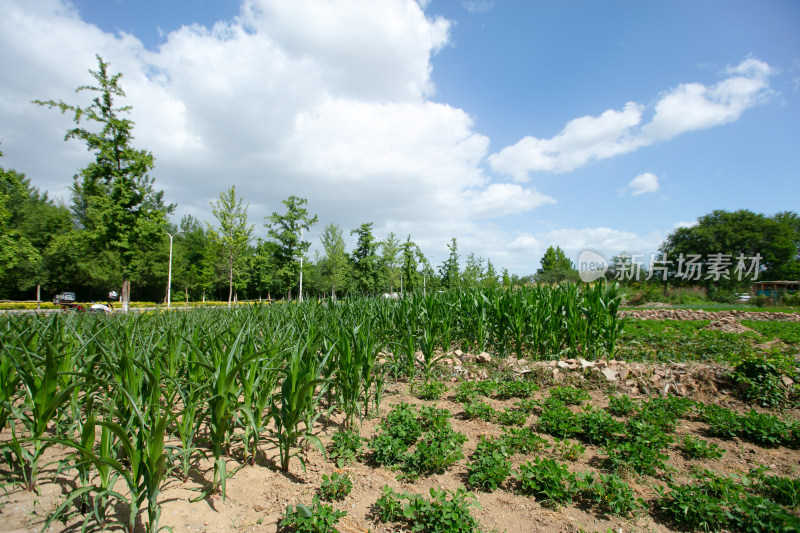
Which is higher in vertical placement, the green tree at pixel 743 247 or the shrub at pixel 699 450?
the green tree at pixel 743 247

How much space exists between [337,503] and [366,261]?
22.4 m

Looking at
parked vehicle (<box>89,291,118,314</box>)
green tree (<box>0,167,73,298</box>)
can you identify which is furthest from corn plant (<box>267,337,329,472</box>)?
green tree (<box>0,167,73,298</box>)

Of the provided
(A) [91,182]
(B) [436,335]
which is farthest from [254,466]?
(A) [91,182]

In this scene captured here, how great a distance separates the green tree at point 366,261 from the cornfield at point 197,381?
18342 millimetres

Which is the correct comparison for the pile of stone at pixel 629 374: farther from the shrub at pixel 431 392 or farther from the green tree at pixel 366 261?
the green tree at pixel 366 261

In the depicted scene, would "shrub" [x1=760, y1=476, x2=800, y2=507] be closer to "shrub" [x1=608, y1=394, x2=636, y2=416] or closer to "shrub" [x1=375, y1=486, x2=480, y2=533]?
"shrub" [x1=608, y1=394, x2=636, y2=416]

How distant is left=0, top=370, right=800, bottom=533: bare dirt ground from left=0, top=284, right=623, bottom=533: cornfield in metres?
0.10

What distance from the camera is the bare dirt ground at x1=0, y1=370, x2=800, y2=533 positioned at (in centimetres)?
202

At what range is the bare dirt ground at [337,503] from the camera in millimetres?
2021

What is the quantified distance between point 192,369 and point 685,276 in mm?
49912

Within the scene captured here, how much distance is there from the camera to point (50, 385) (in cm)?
223

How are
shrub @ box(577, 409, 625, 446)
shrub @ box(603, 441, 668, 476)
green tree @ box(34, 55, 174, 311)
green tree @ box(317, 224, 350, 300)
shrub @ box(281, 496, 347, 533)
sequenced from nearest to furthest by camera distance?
shrub @ box(281, 496, 347, 533) < shrub @ box(603, 441, 668, 476) < shrub @ box(577, 409, 625, 446) < green tree @ box(34, 55, 174, 311) < green tree @ box(317, 224, 350, 300)

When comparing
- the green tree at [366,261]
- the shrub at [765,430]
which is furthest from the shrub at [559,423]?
the green tree at [366,261]

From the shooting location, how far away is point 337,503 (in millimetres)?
2236
